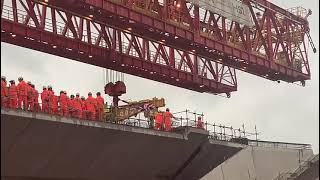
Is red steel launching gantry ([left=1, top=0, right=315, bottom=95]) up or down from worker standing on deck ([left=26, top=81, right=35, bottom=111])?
up

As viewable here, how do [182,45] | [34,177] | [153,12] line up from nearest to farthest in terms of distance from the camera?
[34,177]
[153,12]
[182,45]

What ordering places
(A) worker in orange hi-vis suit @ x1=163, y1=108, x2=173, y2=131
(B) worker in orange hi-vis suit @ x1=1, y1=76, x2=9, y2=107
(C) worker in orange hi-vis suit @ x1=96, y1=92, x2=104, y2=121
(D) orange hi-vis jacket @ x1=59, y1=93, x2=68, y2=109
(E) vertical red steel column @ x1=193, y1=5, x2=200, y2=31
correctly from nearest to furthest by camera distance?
(B) worker in orange hi-vis suit @ x1=1, y1=76, x2=9, y2=107 → (D) orange hi-vis jacket @ x1=59, y1=93, x2=68, y2=109 → (C) worker in orange hi-vis suit @ x1=96, y1=92, x2=104, y2=121 → (A) worker in orange hi-vis suit @ x1=163, y1=108, x2=173, y2=131 → (E) vertical red steel column @ x1=193, y1=5, x2=200, y2=31

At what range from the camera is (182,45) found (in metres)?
31.1

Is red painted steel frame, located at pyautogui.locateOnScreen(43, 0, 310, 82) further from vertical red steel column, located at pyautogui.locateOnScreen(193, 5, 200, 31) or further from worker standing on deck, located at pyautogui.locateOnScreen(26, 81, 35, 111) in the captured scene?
worker standing on deck, located at pyautogui.locateOnScreen(26, 81, 35, 111)

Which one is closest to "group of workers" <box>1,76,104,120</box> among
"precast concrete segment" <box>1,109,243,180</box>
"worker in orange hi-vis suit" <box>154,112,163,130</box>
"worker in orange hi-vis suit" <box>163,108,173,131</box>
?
"precast concrete segment" <box>1,109,243,180</box>

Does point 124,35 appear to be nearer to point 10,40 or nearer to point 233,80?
point 10,40

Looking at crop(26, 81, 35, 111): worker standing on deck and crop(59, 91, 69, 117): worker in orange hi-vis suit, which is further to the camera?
crop(59, 91, 69, 117): worker in orange hi-vis suit

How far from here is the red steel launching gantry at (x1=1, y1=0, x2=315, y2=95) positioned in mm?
27203

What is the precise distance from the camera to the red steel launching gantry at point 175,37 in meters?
27.2

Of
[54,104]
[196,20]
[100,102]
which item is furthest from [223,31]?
[54,104]

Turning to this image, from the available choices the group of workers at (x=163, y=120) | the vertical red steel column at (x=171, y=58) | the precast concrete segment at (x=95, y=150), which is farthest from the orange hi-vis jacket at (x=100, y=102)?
the vertical red steel column at (x=171, y=58)

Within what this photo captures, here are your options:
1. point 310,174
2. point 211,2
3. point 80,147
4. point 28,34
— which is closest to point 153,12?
point 211,2

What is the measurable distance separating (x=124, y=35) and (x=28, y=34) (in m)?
6.80

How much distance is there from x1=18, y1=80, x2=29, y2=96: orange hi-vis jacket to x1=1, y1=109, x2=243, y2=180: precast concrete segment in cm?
120
